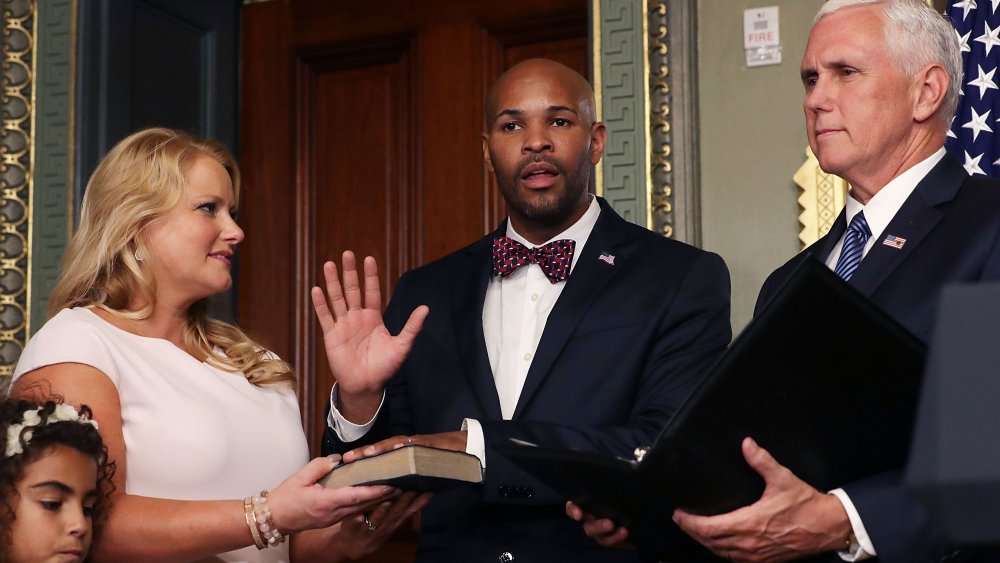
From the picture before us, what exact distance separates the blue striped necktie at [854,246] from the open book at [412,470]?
70 centimetres

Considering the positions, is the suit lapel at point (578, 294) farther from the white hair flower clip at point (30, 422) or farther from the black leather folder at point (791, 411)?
the white hair flower clip at point (30, 422)

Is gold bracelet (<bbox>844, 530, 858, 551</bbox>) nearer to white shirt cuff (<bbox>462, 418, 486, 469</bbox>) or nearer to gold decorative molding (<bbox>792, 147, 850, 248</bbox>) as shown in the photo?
white shirt cuff (<bbox>462, 418, 486, 469</bbox>)

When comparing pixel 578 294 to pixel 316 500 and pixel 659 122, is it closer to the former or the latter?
pixel 316 500

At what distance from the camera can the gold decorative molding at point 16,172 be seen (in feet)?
12.0

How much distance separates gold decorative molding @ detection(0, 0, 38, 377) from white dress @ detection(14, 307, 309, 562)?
153 centimetres

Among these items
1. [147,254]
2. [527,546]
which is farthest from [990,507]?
[147,254]

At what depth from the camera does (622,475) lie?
1.67 m

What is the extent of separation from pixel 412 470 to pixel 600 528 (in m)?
0.38

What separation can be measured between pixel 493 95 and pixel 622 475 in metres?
1.21

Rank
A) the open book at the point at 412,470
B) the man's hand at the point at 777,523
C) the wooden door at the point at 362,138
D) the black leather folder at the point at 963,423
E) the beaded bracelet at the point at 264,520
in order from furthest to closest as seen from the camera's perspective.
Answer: the wooden door at the point at 362,138 → the beaded bracelet at the point at 264,520 → the open book at the point at 412,470 → the man's hand at the point at 777,523 → the black leather folder at the point at 963,423

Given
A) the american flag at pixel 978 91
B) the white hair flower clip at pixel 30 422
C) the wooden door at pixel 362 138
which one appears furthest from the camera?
the wooden door at pixel 362 138

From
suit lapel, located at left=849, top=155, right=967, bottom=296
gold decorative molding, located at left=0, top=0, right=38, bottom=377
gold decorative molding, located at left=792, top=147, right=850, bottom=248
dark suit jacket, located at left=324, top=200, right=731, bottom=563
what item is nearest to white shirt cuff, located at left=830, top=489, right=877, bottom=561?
suit lapel, located at left=849, top=155, right=967, bottom=296

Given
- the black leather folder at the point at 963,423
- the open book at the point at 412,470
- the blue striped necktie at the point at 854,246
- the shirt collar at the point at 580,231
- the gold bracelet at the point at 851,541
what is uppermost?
the shirt collar at the point at 580,231

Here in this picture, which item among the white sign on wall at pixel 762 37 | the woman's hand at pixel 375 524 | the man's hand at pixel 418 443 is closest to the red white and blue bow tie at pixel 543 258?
the man's hand at pixel 418 443
